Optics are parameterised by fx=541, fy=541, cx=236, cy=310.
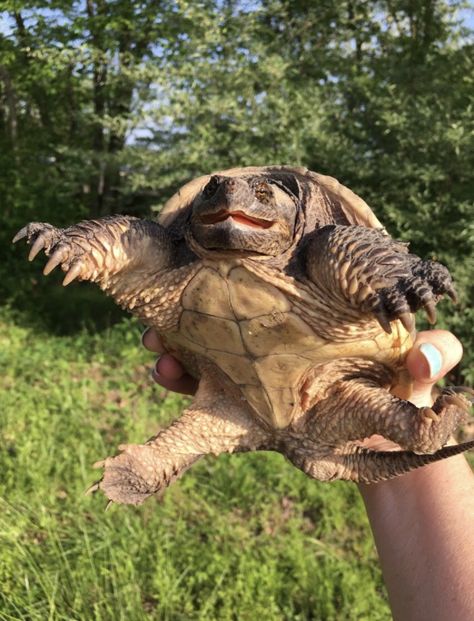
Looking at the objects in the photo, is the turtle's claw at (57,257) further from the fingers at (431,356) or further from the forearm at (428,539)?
the forearm at (428,539)

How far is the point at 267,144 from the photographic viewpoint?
5996 mm

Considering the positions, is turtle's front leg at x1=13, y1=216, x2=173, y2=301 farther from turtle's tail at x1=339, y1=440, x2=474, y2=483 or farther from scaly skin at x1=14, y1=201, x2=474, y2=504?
turtle's tail at x1=339, y1=440, x2=474, y2=483

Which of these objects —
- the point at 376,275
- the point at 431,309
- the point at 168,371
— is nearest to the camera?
the point at 431,309

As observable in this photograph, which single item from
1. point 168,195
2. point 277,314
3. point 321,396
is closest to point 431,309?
point 277,314

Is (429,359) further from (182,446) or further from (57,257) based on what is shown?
(57,257)

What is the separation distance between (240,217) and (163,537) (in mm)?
2399

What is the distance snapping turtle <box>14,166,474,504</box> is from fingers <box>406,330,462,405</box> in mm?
78

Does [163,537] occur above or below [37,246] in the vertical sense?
below

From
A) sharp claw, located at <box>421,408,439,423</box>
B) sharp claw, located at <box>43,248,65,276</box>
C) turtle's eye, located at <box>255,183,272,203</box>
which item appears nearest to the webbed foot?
sharp claw, located at <box>43,248,65,276</box>

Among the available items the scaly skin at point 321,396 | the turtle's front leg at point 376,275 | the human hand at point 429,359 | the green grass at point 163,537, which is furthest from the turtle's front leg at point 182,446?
the green grass at point 163,537

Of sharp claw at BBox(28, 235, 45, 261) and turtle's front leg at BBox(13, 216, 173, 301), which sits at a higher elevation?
sharp claw at BBox(28, 235, 45, 261)

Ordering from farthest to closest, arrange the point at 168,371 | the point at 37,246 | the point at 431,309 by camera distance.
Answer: the point at 168,371 < the point at 37,246 < the point at 431,309

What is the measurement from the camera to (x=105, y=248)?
Answer: 2025 mm

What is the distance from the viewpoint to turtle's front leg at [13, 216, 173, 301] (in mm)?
1887
